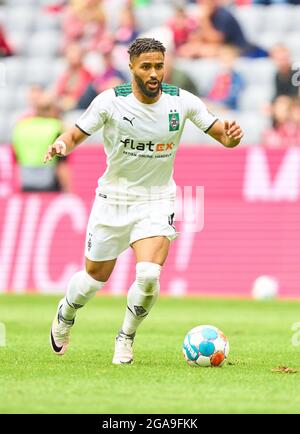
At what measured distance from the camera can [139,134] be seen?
9594 millimetres

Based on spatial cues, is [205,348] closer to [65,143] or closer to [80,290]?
[80,290]

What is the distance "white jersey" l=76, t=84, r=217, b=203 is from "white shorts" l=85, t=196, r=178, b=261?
0.26 feet

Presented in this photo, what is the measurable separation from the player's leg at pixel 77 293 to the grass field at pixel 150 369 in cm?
16

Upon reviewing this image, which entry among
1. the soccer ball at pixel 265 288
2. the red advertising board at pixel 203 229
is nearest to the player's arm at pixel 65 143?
the red advertising board at pixel 203 229

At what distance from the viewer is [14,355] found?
1023 cm

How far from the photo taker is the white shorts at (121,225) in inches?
380

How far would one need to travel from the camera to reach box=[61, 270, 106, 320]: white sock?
9828 millimetres

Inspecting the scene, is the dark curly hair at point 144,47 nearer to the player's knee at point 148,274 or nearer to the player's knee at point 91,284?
the player's knee at point 148,274

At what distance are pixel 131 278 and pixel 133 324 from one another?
830 cm

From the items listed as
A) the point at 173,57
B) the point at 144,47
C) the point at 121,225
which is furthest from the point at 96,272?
the point at 173,57

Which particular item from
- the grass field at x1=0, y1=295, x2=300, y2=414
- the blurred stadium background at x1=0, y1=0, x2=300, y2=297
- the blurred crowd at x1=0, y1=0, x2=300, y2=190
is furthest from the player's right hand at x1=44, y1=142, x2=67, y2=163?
the blurred crowd at x1=0, y1=0, x2=300, y2=190
